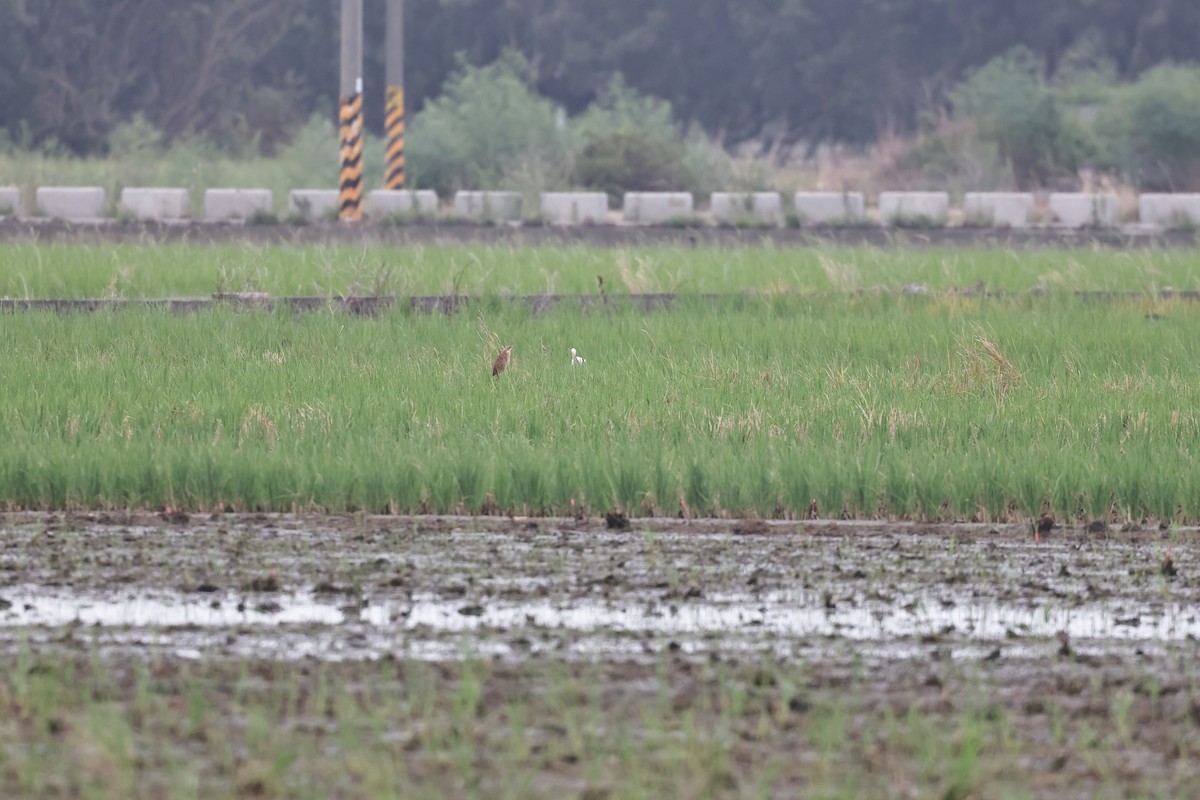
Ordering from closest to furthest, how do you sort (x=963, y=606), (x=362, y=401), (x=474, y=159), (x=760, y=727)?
(x=760, y=727)
(x=963, y=606)
(x=362, y=401)
(x=474, y=159)

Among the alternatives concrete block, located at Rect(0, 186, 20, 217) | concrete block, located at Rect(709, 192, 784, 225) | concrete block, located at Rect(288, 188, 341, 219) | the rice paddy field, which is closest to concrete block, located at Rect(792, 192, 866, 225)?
concrete block, located at Rect(709, 192, 784, 225)

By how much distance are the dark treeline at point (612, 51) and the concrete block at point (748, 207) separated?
22.8 metres

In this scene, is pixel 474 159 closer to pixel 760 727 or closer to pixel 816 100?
pixel 816 100

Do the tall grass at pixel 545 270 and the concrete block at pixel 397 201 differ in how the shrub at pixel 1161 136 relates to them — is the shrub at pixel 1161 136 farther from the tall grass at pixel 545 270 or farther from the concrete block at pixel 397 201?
the tall grass at pixel 545 270

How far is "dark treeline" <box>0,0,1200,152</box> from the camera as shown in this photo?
4956 cm

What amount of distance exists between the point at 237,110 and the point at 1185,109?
25.3 m

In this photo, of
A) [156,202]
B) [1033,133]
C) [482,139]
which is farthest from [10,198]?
[1033,133]

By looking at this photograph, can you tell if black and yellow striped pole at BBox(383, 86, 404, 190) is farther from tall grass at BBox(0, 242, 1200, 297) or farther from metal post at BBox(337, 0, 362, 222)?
tall grass at BBox(0, 242, 1200, 297)

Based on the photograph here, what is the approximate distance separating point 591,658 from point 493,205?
22261mm

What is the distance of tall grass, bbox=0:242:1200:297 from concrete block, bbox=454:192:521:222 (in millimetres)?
6187

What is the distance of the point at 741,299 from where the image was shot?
1466 cm

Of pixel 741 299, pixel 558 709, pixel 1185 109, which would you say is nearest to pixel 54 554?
pixel 558 709

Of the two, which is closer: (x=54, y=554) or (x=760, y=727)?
(x=760, y=727)

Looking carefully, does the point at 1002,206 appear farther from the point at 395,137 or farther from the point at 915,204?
the point at 395,137
